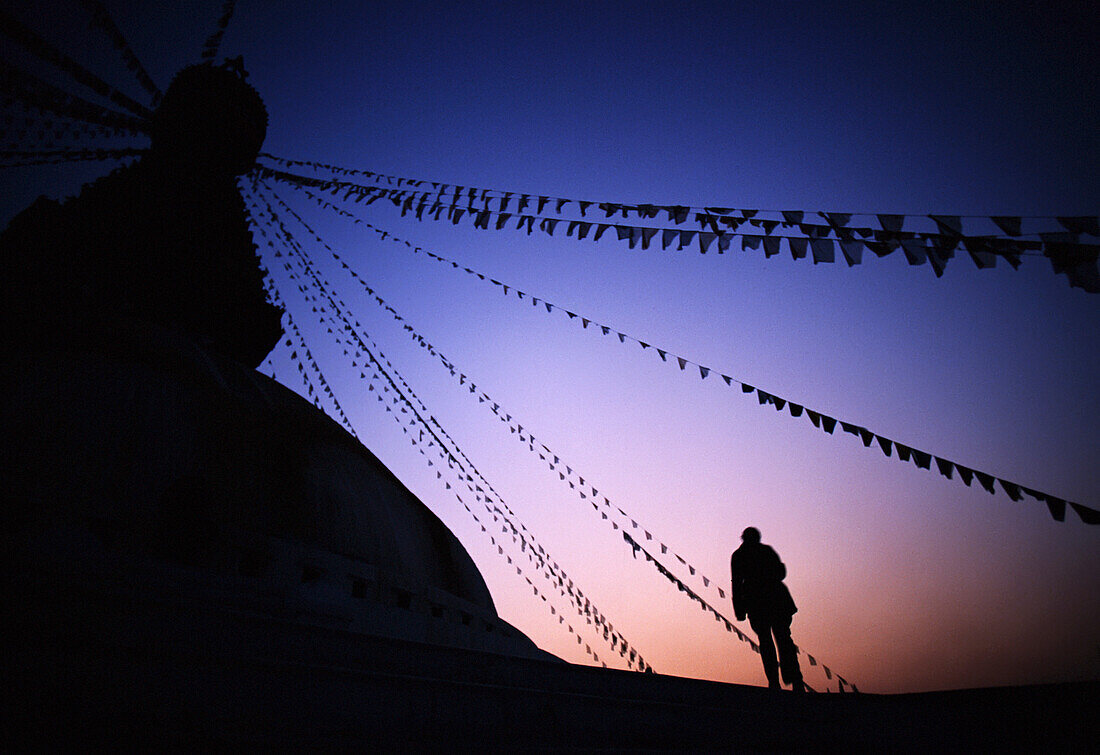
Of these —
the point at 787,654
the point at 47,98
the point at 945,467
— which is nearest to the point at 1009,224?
the point at 945,467

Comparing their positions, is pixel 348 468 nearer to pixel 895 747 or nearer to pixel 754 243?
pixel 754 243

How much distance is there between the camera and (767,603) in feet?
19.2

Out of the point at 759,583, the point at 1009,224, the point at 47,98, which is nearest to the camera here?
the point at 1009,224

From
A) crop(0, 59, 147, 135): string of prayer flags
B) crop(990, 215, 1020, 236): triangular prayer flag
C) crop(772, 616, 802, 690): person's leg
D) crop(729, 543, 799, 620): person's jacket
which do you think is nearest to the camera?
crop(990, 215, 1020, 236): triangular prayer flag

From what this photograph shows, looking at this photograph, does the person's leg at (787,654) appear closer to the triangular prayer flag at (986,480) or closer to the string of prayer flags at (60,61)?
the triangular prayer flag at (986,480)

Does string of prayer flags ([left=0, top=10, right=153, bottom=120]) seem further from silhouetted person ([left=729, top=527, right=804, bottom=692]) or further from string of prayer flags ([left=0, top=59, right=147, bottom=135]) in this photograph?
silhouetted person ([left=729, top=527, right=804, bottom=692])

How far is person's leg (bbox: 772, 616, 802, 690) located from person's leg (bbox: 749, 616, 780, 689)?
73 mm

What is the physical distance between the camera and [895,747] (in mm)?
3232

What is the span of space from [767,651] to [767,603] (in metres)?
0.47

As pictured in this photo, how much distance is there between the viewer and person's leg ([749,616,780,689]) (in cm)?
575

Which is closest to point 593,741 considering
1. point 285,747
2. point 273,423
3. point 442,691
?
point 442,691

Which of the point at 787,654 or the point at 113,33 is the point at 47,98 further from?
the point at 787,654

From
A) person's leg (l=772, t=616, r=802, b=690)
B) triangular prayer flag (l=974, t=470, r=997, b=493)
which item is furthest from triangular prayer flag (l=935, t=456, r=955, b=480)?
person's leg (l=772, t=616, r=802, b=690)

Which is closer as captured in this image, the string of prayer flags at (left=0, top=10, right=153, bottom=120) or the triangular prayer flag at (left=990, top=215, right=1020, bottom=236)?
the triangular prayer flag at (left=990, top=215, right=1020, bottom=236)
